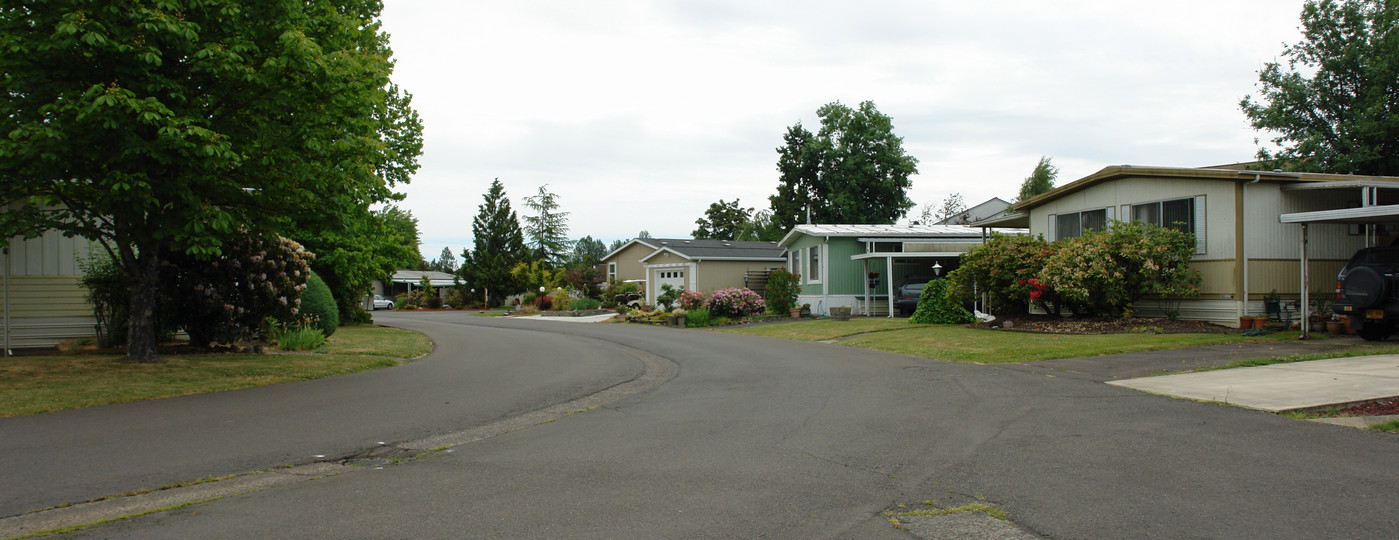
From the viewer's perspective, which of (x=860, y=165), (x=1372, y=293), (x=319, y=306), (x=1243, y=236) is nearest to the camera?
(x=1372, y=293)

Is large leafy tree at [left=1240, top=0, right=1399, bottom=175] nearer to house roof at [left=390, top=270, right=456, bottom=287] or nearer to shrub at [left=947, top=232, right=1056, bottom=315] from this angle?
shrub at [left=947, top=232, right=1056, bottom=315]

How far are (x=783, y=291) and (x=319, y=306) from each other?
52.1ft

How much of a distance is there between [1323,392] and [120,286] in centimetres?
1815

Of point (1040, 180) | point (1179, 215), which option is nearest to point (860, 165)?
point (1040, 180)

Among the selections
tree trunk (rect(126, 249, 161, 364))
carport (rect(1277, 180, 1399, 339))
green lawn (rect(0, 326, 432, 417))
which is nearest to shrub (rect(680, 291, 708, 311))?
green lawn (rect(0, 326, 432, 417))

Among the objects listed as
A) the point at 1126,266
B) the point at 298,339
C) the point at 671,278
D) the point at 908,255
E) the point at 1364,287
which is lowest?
the point at 298,339

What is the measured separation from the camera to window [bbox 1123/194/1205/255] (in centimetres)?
1844

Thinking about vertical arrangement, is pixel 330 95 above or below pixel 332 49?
below

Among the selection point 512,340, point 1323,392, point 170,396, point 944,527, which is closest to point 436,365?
point 170,396

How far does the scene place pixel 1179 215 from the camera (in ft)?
62.8

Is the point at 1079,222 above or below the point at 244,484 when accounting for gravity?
above

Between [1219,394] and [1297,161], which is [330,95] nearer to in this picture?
[1219,394]

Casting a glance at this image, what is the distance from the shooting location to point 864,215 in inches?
2099

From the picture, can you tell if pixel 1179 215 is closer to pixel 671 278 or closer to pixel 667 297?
pixel 667 297
